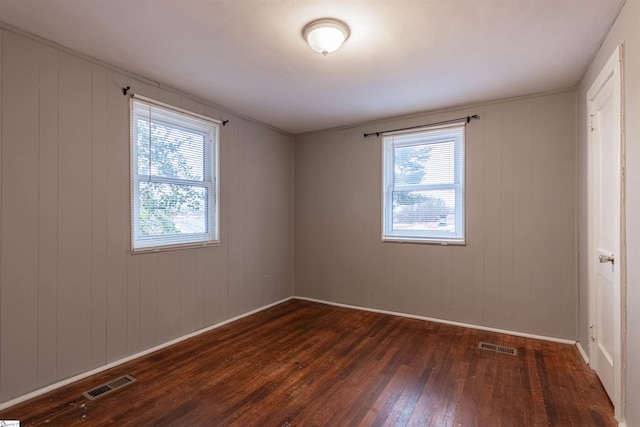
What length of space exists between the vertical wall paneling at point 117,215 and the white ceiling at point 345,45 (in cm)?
35

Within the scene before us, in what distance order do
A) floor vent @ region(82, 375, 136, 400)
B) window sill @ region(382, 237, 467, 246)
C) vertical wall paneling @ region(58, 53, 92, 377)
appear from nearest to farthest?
floor vent @ region(82, 375, 136, 400) → vertical wall paneling @ region(58, 53, 92, 377) → window sill @ region(382, 237, 467, 246)

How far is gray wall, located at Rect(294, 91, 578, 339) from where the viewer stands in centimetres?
321

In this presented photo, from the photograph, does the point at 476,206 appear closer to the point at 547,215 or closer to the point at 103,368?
the point at 547,215

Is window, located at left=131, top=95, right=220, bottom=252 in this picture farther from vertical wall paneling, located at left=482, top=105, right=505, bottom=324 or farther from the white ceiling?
vertical wall paneling, located at left=482, top=105, right=505, bottom=324

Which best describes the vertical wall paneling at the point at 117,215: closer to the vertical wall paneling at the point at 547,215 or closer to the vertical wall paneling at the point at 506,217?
the vertical wall paneling at the point at 506,217

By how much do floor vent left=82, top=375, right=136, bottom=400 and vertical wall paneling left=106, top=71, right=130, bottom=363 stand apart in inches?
12.9

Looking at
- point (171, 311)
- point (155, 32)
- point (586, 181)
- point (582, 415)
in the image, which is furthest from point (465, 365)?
point (155, 32)

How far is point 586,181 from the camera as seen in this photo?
9.04ft

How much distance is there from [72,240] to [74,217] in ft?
Answer: 0.58

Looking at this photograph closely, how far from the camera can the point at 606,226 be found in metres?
2.33

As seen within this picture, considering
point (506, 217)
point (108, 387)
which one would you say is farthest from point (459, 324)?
point (108, 387)

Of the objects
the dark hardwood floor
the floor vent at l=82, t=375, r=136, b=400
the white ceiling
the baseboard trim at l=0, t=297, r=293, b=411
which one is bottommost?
the dark hardwood floor

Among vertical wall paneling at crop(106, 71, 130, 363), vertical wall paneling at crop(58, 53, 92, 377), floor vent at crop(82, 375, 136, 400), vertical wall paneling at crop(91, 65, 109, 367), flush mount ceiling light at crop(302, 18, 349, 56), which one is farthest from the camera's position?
vertical wall paneling at crop(106, 71, 130, 363)

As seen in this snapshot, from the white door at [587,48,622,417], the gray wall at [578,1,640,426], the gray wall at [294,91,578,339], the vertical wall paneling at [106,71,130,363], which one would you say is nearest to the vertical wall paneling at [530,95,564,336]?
the gray wall at [294,91,578,339]
